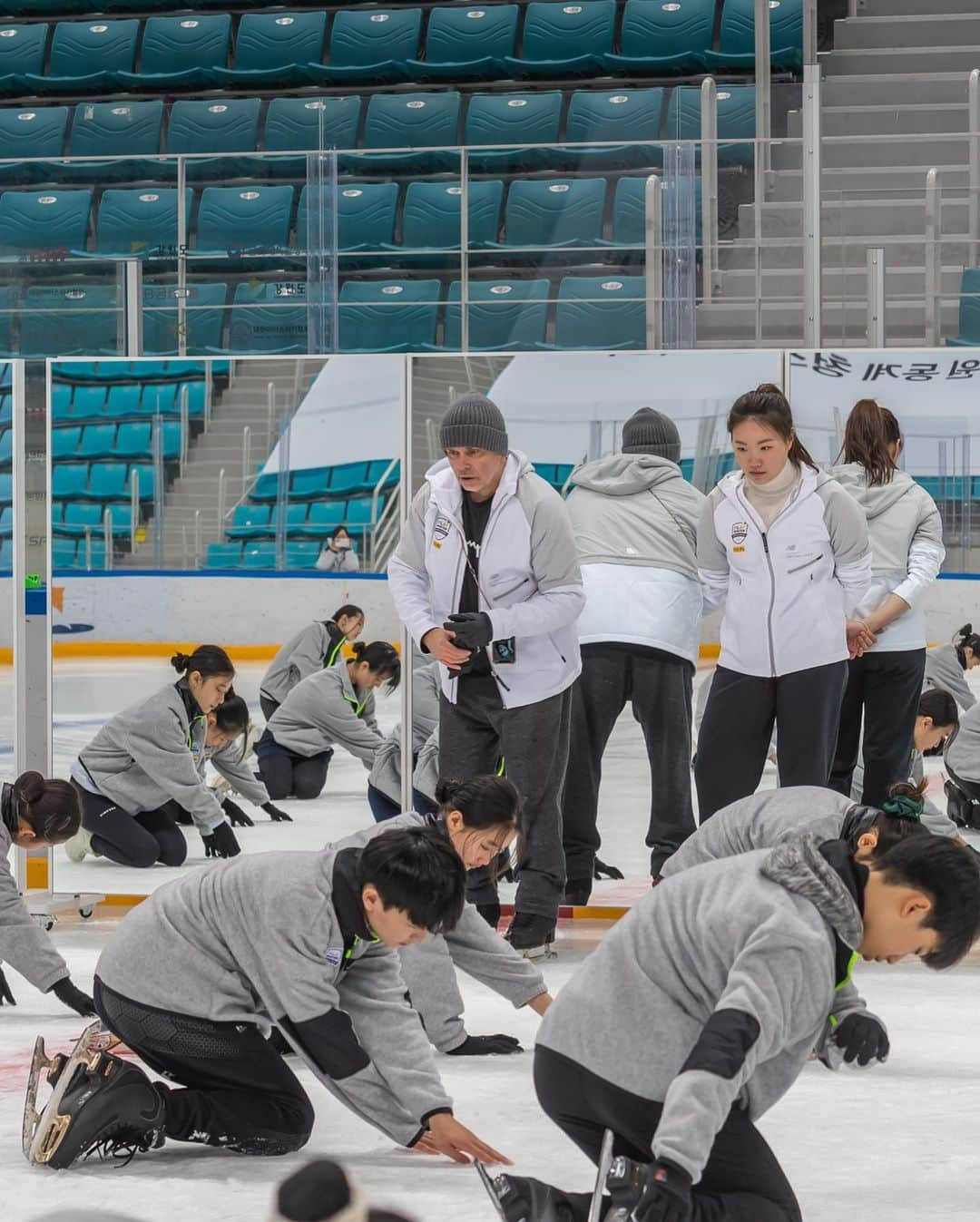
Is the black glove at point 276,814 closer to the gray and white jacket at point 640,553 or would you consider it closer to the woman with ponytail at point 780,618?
the gray and white jacket at point 640,553

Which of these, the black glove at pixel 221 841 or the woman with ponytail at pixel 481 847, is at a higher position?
the woman with ponytail at pixel 481 847

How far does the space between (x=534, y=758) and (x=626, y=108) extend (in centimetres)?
231

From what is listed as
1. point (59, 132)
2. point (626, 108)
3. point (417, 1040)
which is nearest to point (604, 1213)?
point (417, 1040)

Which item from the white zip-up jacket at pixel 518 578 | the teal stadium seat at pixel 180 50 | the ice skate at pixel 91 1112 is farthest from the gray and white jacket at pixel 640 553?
the teal stadium seat at pixel 180 50

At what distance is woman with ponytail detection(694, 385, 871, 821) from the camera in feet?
12.4

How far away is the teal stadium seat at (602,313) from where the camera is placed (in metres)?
4.50

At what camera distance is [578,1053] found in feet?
6.47

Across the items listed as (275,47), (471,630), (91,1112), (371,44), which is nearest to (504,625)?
(471,630)

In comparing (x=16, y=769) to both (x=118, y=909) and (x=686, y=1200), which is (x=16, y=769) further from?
(x=686, y=1200)

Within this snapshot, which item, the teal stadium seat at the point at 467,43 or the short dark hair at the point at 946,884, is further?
the teal stadium seat at the point at 467,43

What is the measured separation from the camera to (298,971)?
2369 millimetres

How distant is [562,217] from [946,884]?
3.08 m

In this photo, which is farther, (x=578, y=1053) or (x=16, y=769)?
(x=16, y=769)

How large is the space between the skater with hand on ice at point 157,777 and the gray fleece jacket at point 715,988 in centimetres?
264
